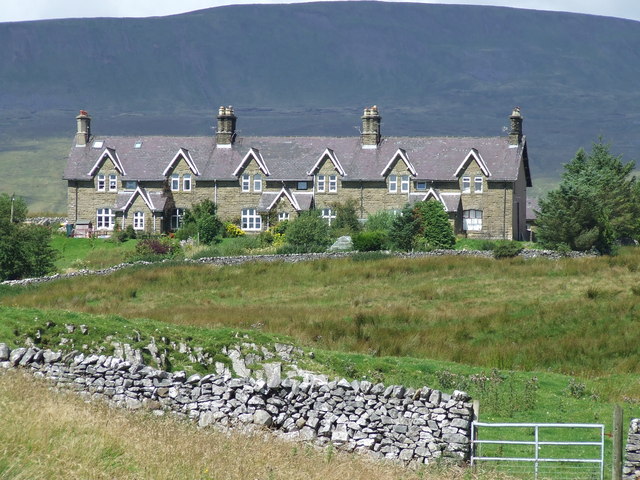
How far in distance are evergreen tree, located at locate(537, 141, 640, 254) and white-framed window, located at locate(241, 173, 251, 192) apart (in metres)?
22.0

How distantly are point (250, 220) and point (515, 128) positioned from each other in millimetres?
19562

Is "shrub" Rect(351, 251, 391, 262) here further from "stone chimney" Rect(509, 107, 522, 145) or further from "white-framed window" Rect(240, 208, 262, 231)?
"stone chimney" Rect(509, 107, 522, 145)

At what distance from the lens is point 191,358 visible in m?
26.1

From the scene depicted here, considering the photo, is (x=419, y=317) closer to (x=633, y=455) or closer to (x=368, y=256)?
(x=368, y=256)

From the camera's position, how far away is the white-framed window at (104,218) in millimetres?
85375

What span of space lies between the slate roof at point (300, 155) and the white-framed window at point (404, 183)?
931mm

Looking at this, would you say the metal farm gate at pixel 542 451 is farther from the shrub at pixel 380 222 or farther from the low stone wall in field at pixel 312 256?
the shrub at pixel 380 222

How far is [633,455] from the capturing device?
19.6 metres

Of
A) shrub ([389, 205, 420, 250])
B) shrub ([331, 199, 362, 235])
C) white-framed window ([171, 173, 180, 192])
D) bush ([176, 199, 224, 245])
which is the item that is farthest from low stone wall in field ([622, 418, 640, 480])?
white-framed window ([171, 173, 180, 192])

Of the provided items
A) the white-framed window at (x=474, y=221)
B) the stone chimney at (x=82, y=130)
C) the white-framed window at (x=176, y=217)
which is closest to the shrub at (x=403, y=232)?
the white-framed window at (x=474, y=221)

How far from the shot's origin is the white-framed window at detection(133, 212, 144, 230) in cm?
8356

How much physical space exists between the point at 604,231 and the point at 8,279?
103ft

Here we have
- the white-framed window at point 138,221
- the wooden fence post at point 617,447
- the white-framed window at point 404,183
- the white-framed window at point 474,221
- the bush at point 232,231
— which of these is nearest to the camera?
the wooden fence post at point 617,447

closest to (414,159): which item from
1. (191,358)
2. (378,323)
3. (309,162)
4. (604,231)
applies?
(309,162)
